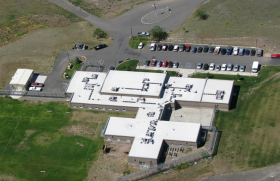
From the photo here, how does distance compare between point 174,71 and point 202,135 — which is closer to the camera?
point 202,135

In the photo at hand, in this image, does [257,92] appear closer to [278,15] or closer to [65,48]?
[278,15]

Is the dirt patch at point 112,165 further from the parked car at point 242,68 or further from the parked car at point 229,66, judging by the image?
the parked car at point 242,68

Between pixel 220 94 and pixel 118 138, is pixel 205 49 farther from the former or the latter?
pixel 118 138

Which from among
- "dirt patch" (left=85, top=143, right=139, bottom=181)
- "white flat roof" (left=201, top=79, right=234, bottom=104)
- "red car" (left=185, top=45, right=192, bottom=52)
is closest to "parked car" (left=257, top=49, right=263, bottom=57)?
"white flat roof" (left=201, top=79, right=234, bottom=104)

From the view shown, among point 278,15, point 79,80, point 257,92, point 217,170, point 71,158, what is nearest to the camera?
point 217,170

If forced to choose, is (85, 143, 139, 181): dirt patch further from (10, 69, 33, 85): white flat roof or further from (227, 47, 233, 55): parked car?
(227, 47, 233, 55): parked car

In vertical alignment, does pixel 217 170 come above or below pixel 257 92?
below

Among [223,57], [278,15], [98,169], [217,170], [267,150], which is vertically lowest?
[98,169]

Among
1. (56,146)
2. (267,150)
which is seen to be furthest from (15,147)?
(267,150)
